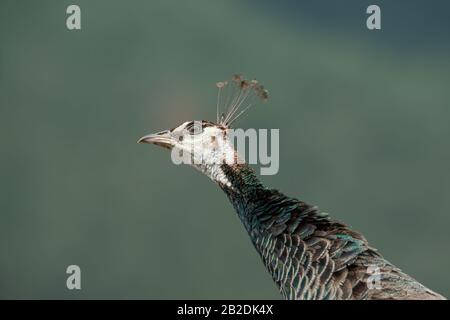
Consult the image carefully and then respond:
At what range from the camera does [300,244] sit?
1809 millimetres

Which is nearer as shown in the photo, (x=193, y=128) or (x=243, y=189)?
(x=243, y=189)

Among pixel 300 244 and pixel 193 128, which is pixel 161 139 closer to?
pixel 193 128

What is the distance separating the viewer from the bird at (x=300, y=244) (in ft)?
5.52

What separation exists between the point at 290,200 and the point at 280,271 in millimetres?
226

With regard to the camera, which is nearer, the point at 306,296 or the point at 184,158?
the point at 306,296

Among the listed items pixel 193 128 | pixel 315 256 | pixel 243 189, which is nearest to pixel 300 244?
pixel 315 256

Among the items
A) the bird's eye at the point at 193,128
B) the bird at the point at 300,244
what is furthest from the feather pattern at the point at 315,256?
the bird's eye at the point at 193,128

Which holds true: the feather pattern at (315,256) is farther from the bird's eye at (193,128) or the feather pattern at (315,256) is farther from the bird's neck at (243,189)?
the bird's eye at (193,128)
